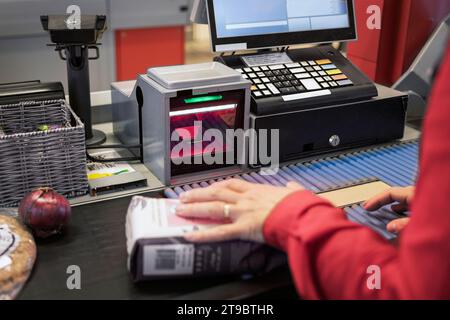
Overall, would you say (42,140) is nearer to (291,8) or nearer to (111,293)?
(111,293)

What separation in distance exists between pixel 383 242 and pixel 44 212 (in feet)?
1.79

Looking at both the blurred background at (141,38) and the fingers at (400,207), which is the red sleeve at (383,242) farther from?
the blurred background at (141,38)

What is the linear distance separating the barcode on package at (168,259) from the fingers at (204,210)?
0.06 m

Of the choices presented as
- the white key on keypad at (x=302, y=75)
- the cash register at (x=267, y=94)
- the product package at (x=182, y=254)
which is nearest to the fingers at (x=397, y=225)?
the product package at (x=182, y=254)

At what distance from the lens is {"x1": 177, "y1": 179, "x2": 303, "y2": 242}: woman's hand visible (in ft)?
2.69

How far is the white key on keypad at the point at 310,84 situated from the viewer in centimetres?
132

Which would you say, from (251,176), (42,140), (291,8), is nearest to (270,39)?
(291,8)

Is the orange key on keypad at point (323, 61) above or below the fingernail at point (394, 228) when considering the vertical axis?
above

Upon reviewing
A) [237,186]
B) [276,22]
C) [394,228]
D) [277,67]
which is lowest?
[394,228]

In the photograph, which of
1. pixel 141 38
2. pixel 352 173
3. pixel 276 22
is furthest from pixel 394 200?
pixel 141 38

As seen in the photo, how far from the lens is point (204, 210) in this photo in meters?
0.86

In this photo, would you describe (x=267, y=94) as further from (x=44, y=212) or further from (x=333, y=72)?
(x=44, y=212)

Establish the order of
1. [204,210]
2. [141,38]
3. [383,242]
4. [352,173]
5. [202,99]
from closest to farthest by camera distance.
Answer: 1. [383,242]
2. [204,210]
3. [202,99]
4. [352,173]
5. [141,38]
